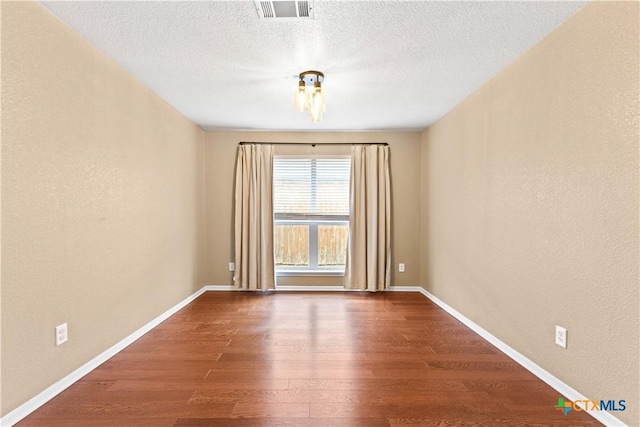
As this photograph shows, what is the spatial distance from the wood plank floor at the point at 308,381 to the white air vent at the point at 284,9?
2.31 m

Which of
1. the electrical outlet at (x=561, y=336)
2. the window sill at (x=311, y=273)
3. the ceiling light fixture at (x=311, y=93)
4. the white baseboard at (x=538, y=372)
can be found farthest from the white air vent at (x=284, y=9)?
the window sill at (x=311, y=273)

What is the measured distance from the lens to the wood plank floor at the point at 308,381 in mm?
1674

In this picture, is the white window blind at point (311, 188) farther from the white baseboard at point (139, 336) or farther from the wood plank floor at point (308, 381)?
the white baseboard at point (139, 336)

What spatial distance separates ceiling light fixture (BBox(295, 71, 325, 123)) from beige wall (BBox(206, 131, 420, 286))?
175 centimetres

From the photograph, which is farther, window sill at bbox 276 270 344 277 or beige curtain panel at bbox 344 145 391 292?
window sill at bbox 276 270 344 277

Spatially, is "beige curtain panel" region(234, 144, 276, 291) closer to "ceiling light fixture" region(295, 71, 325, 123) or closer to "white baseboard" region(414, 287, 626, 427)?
"ceiling light fixture" region(295, 71, 325, 123)

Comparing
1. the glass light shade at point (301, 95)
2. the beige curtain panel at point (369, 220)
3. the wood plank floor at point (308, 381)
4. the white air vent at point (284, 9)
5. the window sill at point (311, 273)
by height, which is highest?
the white air vent at point (284, 9)

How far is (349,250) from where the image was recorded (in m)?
4.33

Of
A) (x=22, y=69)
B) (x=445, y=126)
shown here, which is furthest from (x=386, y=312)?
(x=22, y=69)

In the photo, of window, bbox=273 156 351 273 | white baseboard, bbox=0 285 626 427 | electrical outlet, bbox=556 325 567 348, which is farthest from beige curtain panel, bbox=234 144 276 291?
electrical outlet, bbox=556 325 567 348

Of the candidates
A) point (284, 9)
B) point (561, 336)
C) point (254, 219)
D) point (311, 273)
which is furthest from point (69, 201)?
point (561, 336)

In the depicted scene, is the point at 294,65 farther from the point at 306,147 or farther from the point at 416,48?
the point at 306,147

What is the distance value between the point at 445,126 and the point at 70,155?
3593mm

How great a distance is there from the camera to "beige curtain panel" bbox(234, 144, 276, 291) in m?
4.27
